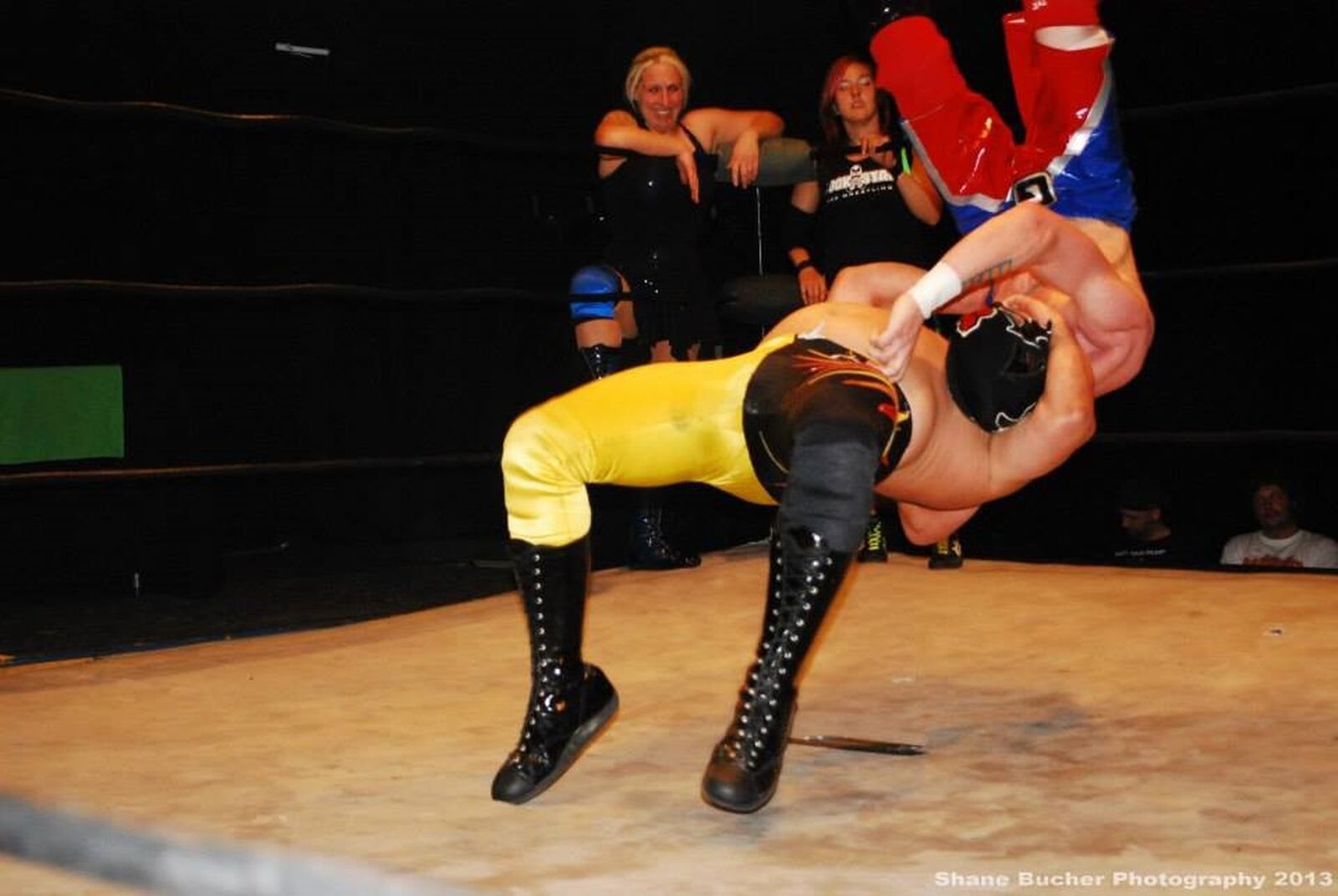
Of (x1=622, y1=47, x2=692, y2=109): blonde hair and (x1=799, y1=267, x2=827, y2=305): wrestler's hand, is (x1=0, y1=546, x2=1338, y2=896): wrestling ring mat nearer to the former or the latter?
(x1=799, y1=267, x2=827, y2=305): wrestler's hand

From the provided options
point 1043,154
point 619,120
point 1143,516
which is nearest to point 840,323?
point 1043,154

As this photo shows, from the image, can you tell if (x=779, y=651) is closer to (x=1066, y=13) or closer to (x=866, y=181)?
(x=1066, y=13)

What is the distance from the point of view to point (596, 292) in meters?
3.65

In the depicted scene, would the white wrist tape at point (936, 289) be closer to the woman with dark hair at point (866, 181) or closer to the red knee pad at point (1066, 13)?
the red knee pad at point (1066, 13)

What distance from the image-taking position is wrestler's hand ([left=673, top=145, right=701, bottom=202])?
371cm

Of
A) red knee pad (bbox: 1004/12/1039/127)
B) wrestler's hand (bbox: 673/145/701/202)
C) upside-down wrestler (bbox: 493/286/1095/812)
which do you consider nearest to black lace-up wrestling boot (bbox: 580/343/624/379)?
wrestler's hand (bbox: 673/145/701/202)

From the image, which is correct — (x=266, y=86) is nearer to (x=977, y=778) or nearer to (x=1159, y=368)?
(x=1159, y=368)

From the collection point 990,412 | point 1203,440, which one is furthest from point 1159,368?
point 990,412

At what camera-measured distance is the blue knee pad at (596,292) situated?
363 cm

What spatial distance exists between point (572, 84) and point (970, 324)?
3578 mm

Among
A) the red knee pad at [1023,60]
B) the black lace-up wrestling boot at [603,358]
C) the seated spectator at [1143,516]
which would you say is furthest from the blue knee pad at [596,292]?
the seated spectator at [1143,516]

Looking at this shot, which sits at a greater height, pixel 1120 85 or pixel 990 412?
pixel 1120 85

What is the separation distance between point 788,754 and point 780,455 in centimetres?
43

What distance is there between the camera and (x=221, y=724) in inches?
88.0
